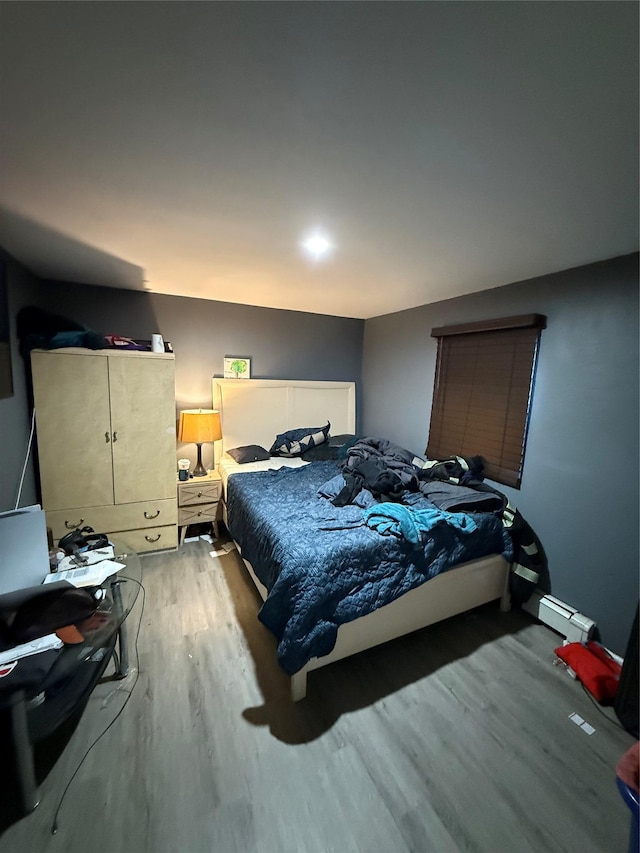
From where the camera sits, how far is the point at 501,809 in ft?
4.17

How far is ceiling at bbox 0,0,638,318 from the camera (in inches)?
27.7

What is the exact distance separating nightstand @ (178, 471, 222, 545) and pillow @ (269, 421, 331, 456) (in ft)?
2.28

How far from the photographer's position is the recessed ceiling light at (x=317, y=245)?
1757mm

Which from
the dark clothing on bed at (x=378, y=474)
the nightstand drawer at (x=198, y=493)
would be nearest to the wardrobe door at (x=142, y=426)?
the nightstand drawer at (x=198, y=493)

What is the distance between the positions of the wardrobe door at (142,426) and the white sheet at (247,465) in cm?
45

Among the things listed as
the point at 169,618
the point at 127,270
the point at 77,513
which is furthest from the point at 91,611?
the point at 127,270

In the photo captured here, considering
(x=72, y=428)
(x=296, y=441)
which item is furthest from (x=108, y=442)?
(x=296, y=441)

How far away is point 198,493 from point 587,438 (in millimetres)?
2915

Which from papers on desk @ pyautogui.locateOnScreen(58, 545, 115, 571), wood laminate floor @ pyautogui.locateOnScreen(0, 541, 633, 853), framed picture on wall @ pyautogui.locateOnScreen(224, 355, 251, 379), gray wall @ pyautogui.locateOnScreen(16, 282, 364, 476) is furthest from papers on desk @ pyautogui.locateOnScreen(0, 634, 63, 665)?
framed picture on wall @ pyautogui.locateOnScreen(224, 355, 251, 379)

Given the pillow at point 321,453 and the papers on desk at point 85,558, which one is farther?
the pillow at point 321,453

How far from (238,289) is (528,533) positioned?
9.40 feet

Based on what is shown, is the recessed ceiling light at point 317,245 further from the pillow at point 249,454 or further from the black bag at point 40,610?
the black bag at point 40,610

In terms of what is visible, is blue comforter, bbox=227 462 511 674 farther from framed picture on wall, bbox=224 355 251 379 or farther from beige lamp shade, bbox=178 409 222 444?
framed picture on wall, bbox=224 355 251 379

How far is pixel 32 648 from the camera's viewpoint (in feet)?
4.04
